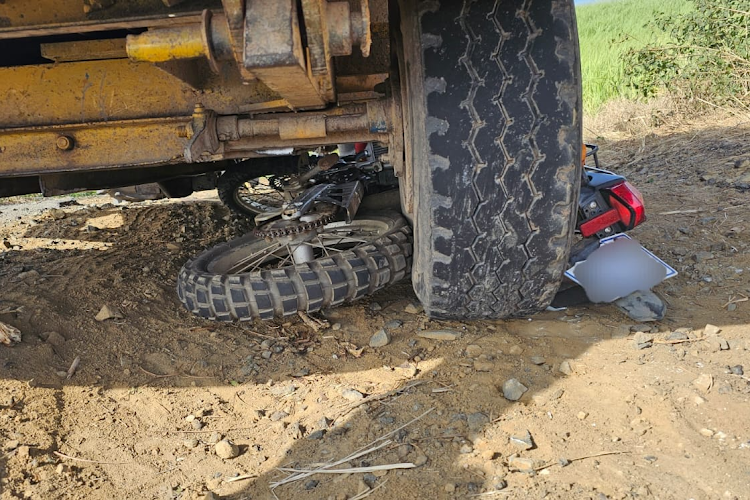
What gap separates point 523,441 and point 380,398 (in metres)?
0.55

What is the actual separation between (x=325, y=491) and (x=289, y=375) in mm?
737

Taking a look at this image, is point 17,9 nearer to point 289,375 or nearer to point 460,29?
point 460,29

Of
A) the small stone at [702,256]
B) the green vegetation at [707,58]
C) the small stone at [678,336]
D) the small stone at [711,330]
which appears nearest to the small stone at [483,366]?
the small stone at [678,336]

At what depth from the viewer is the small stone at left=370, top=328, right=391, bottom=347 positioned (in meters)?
2.52

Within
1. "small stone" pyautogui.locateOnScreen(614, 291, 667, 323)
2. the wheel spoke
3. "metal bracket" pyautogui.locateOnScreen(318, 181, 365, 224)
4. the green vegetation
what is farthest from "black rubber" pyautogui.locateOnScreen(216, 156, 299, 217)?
the green vegetation

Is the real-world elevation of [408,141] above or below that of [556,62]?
below

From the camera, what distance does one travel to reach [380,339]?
2.53 m

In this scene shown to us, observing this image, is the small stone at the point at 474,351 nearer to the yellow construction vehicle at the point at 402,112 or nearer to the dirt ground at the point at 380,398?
the dirt ground at the point at 380,398

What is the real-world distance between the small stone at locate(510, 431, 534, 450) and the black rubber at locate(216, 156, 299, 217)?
Answer: 2.95m

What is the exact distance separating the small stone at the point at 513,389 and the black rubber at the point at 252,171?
271 centimetres

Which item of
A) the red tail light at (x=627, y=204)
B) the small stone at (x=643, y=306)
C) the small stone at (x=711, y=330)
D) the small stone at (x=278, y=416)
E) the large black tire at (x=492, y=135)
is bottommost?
the small stone at (x=278, y=416)

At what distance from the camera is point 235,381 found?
238cm

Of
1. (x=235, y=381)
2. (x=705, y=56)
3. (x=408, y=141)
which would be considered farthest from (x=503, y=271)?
(x=705, y=56)

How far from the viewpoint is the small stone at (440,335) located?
2473mm
